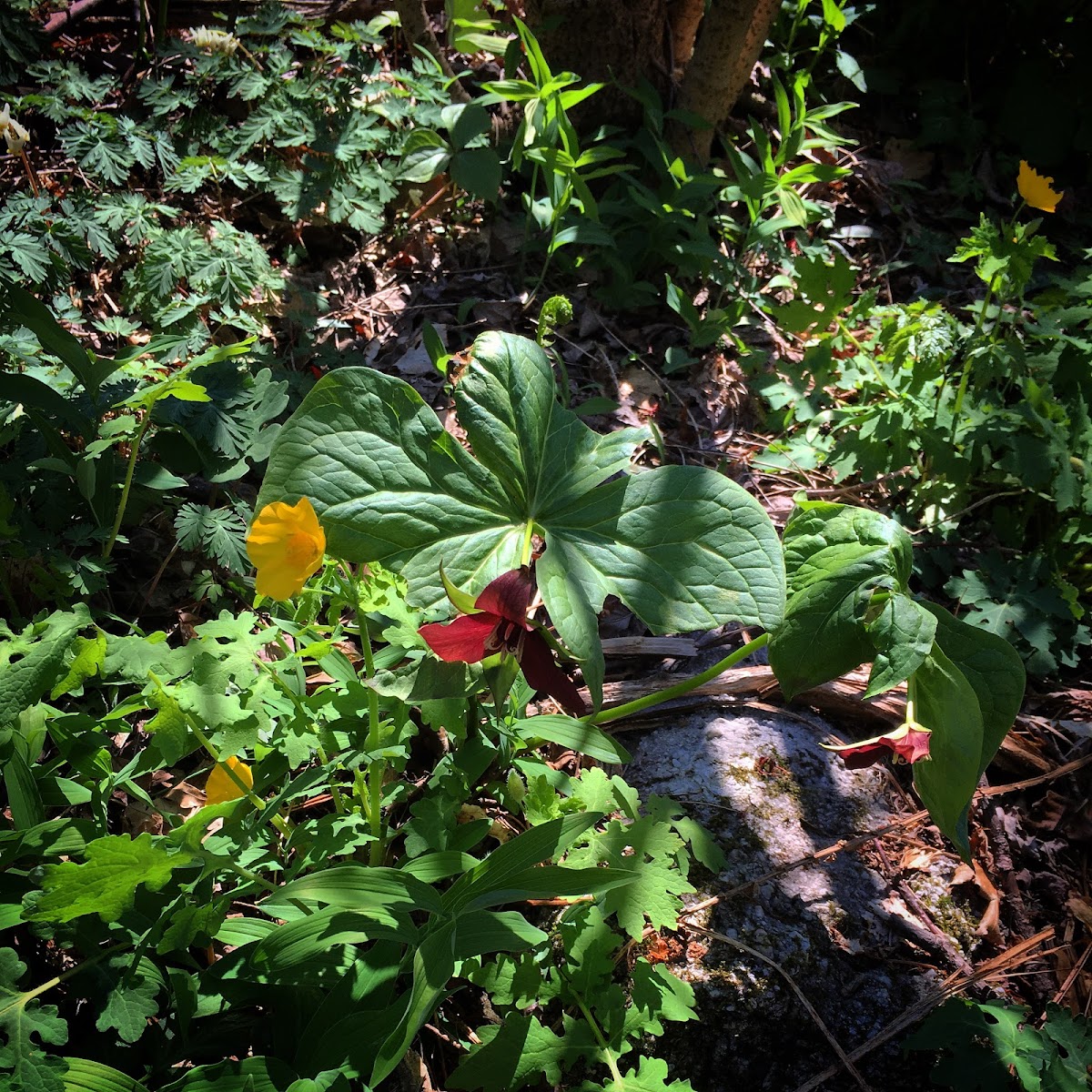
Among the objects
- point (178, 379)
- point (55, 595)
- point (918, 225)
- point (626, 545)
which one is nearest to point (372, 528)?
point (626, 545)

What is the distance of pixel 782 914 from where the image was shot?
1.70 metres

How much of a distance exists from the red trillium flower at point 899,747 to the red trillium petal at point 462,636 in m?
0.65

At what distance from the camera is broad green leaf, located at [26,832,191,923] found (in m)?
1.10

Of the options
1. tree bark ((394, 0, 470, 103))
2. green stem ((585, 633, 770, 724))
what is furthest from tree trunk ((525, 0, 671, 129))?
green stem ((585, 633, 770, 724))

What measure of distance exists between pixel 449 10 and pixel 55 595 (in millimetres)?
2167

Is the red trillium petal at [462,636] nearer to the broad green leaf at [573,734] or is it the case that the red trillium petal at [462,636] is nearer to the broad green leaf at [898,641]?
the broad green leaf at [573,734]

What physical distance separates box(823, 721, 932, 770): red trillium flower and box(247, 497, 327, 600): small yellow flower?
0.92 meters

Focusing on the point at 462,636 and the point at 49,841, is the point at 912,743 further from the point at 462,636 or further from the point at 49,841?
the point at 49,841

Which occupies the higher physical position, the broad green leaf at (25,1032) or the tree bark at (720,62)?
the tree bark at (720,62)

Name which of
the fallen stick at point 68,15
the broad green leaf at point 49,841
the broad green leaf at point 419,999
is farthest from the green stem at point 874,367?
the fallen stick at point 68,15

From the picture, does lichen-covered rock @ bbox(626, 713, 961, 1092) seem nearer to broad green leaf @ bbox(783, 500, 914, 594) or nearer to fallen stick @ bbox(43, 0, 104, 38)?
broad green leaf @ bbox(783, 500, 914, 594)

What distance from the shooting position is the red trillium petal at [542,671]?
1.26m

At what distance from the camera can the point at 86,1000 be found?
1.40 m

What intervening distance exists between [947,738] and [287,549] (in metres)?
1.04
